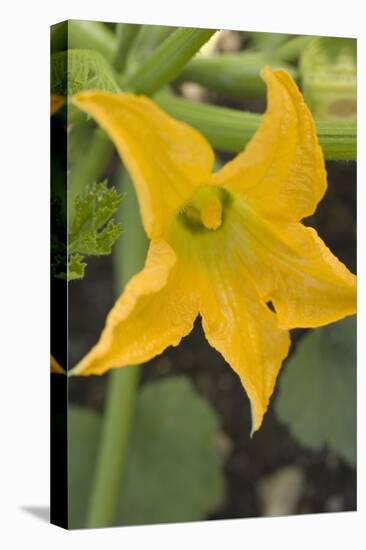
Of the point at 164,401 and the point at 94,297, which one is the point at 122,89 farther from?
the point at 164,401

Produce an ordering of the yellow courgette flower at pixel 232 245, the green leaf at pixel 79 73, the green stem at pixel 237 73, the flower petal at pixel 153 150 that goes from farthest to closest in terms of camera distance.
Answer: the green stem at pixel 237 73, the green leaf at pixel 79 73, the yellow courgette flower at pixel 232 245, the flower petal at pixel 153 150

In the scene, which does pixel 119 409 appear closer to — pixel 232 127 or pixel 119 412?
pixel 119 412

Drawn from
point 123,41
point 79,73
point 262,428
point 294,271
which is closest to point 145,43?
point 123,41

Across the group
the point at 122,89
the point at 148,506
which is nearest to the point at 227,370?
the point at 148,506

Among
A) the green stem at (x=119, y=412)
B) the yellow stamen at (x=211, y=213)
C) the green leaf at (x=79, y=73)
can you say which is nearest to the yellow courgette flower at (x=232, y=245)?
the yellow stamen at (x=211, y=213)

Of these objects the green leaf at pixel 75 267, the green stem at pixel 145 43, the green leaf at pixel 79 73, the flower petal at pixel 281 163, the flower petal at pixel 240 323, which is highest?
the green stem at pixel 145 43

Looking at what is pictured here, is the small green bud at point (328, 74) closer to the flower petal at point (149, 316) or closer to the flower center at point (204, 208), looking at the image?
the flower center at point (204, 208)

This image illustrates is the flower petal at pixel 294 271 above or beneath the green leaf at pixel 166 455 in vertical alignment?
above
